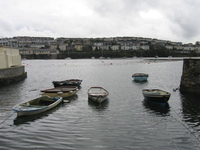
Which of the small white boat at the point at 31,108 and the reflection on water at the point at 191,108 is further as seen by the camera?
the small white boat at the point at 31,108

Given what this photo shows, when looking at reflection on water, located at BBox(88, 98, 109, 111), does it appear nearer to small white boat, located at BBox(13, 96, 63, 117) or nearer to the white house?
small white boat, located at BBox(13, 96, 63, 117)

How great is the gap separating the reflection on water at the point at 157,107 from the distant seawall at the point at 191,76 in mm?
5826

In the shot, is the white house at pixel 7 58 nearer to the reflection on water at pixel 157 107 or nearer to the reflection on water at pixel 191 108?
the reflection on water at pixel 157 107

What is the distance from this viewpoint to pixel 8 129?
12742mm

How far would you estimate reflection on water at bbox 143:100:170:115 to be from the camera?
647 inches

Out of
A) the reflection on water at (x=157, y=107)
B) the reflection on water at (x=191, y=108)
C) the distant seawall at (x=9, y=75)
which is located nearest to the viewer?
the reflection on water at (x=191, y=108)

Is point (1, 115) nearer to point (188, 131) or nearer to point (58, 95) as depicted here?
point (58, 95)

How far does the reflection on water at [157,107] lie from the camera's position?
647 inches

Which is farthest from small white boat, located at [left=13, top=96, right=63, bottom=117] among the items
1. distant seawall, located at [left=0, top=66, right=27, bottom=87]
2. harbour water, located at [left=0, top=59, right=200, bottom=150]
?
distant seawall, located at [left=0, top=66, right=27, bottom=87]

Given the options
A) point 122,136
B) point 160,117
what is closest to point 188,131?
point 160,117

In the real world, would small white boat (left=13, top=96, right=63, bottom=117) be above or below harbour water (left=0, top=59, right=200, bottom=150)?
above

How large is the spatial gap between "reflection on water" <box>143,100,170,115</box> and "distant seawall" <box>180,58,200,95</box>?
5826 millimetres

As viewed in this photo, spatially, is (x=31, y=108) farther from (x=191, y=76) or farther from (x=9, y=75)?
(x=9, y=75)

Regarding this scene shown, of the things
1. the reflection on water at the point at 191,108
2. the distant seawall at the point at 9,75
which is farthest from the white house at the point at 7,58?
the reflection on water at the point at 191,108
